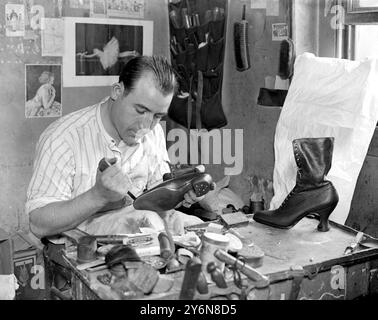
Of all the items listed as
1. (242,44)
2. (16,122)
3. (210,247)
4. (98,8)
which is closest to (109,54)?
(98,8)

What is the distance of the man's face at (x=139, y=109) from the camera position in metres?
2.21

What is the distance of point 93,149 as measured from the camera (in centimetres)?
233

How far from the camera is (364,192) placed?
270cm

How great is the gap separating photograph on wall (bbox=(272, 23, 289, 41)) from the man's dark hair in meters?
1.10

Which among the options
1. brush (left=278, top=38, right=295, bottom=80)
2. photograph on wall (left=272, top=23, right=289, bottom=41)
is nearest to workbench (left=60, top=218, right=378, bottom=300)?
brush (left=278, top=38, right=295, bottom=80)

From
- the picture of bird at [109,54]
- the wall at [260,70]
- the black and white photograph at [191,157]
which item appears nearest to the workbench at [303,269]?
the black and white photograph at [191,157]

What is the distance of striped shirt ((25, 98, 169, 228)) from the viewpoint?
2.19 m

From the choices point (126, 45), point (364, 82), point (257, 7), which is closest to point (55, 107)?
point (126, 45)

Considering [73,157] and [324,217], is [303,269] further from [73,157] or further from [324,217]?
[73,157]

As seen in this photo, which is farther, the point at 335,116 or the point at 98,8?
the point at 98,8

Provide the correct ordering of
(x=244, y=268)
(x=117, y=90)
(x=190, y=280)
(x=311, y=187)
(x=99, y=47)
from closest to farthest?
(x=190, y=280)
(x=244, y=268)
(x=311, y=187)
(x=117, y=90)
(x=99, y=47)

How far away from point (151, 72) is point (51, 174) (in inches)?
23.2

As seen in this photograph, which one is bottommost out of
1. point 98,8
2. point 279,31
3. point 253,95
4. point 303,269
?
point 303,269

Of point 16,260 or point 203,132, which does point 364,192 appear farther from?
point 16,260
